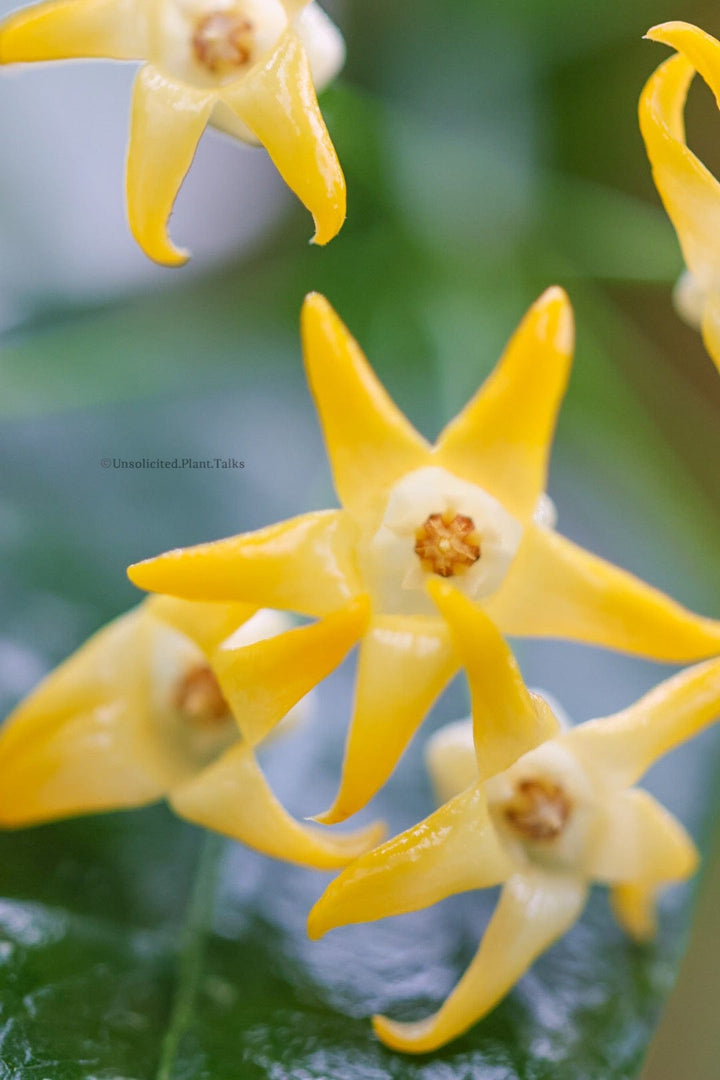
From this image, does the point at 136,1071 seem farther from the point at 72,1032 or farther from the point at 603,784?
the point at 603,784

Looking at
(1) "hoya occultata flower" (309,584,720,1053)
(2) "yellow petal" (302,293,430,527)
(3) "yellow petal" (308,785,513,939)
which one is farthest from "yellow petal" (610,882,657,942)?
(2) "yellow petal" (302,293,430,527)

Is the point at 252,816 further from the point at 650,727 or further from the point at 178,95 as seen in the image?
the point at 178,95

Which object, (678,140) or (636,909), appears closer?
(678,140)

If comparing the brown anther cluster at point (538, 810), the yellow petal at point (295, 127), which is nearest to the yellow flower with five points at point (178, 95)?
the yellow petal at point (295, 127)

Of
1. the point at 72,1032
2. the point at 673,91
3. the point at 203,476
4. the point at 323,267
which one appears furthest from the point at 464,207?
the point at 72,1032

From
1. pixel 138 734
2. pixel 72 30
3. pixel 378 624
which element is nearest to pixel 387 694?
pixel 378 624
